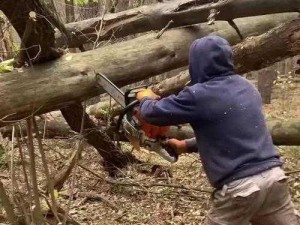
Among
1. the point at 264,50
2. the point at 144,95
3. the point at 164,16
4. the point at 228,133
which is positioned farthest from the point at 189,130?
the point at 228,133

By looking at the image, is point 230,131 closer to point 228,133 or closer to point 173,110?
point 228,133

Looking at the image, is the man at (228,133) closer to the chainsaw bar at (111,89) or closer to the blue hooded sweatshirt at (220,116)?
the blue hooded sweatshirt at (220,116)

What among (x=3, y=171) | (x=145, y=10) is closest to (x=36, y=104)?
(x=145, y=10)

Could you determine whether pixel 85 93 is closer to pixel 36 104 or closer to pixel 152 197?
pixel 36 104

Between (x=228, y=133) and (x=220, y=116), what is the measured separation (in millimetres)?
134

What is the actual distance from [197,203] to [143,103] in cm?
271

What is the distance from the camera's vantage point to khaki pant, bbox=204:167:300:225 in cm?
330

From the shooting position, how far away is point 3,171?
6586 mm

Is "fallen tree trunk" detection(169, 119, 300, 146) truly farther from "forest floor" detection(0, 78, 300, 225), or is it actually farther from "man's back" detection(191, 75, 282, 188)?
"man's back" detection(191, 75, 282, 188)

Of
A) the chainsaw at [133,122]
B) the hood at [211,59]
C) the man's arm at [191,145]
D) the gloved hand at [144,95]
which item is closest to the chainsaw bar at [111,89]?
the chainsaw at [133,122]

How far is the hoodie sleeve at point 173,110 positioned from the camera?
10.8 ft

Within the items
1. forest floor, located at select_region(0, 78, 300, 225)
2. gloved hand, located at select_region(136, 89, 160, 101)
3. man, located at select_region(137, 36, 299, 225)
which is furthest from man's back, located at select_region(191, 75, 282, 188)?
forest floor, located at select_region(0, 78, 300, 225)

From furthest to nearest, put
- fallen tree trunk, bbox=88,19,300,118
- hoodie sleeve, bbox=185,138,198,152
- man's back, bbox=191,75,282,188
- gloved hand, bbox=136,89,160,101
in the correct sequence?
fallen tree trunk, bbox=88,19,300,118 < hoodie sleeve, bbox=185,138,198,152 < gloved hand, bbox=136,89,160,101 < man's back, bbox=191,75,282,188

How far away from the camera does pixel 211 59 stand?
10.9 ft
